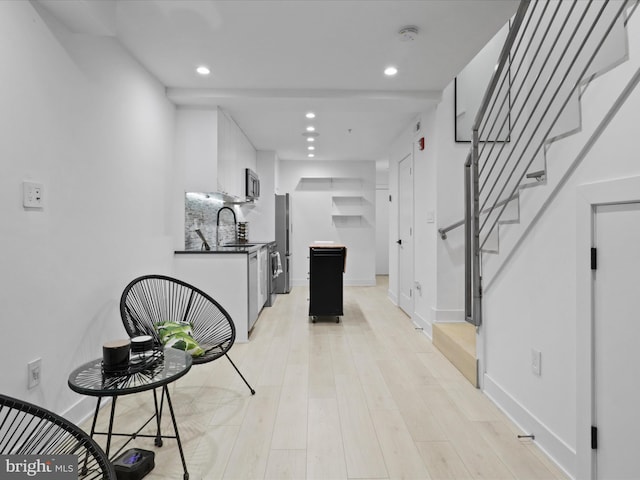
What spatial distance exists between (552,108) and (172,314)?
307 centimetres

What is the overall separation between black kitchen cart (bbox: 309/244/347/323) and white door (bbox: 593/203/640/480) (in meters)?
3.02

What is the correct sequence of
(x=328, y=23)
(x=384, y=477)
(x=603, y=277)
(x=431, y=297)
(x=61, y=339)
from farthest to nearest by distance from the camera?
(x=431, y=297) → (x=328, y=23) → (x=61, y=339) → (x=384, y=477) → (x=603, y=277)

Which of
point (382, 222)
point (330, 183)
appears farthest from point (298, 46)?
point (382, 222)

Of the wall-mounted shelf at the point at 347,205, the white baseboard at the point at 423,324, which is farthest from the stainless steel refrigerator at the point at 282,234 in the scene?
the white baseboard at the point at 423,324

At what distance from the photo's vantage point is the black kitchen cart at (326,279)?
14.4 ft

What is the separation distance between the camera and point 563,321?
5.59 feet

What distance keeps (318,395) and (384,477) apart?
89 cm

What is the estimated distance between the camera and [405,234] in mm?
4961

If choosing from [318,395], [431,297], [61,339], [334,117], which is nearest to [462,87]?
[334,117]

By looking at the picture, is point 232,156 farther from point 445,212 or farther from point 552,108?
point 552,108

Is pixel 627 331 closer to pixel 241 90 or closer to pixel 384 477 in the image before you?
pixel 384 477

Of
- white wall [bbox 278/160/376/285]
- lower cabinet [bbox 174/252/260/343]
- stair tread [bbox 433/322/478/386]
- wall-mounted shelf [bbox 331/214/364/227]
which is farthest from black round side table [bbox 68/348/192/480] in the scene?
wall-mounted shelf [bbox 331/214/364/227]

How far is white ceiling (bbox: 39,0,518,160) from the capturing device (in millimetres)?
2229

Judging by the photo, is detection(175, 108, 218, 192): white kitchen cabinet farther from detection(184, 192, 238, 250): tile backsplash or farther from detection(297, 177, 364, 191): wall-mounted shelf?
detection(297, 177, 364, 191): wall-mounted shelf
